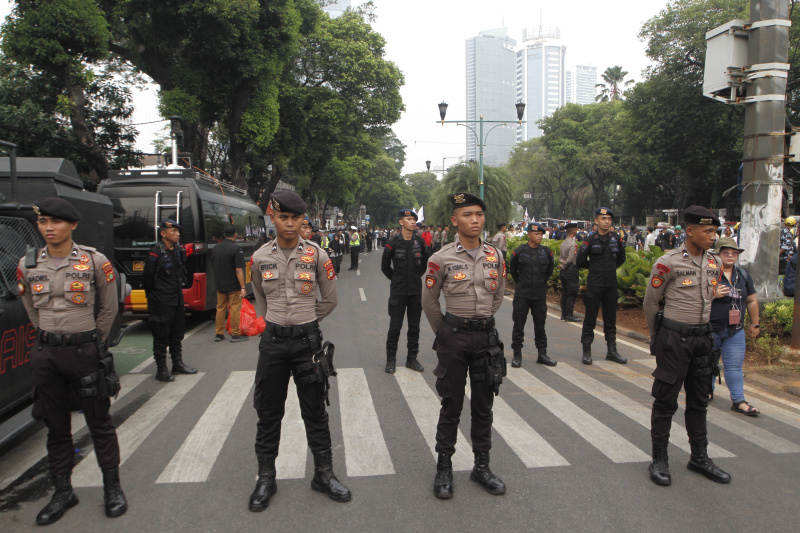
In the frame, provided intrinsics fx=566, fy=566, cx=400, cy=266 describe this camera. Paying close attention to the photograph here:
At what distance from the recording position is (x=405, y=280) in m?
7.33

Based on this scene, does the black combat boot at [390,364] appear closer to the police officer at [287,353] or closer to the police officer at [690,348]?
the police officer at [287,353]

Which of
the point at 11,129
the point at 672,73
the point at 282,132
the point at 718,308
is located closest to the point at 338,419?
the point at 718,308

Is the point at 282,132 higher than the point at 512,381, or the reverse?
the point at 282,132

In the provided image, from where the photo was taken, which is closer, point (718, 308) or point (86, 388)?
point (86, 388)

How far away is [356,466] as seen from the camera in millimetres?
4324

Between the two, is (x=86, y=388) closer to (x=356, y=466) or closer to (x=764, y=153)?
(x=356, y=466)

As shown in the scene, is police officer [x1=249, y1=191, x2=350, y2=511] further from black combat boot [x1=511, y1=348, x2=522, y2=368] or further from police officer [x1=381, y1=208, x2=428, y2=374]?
black combat boot [x1=511, y1=348, x2=522, y2=368]

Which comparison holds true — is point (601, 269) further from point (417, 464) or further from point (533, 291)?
point (417, 464)

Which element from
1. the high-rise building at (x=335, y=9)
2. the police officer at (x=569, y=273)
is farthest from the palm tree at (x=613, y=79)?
the police officer at (x=569, y=273)

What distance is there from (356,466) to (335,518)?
764 mm

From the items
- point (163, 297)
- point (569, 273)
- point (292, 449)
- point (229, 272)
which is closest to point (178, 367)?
point (163, 297)

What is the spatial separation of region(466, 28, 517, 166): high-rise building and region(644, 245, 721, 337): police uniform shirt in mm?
146537

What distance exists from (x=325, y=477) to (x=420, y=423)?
160 centimetres

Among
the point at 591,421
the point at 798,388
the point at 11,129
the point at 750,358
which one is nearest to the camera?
the point at 591,421
